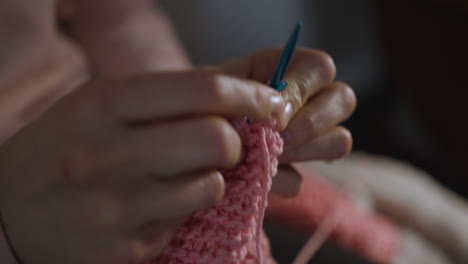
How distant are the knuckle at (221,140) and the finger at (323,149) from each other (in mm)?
133

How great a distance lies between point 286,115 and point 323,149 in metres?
0.10

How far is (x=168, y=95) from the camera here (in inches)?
10.9

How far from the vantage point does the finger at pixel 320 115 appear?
41 centimetres

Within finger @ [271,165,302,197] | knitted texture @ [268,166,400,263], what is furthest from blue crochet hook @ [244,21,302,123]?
knitted texture @ [268,166,400,263]

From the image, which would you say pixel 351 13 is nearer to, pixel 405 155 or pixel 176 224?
pixel 405 155

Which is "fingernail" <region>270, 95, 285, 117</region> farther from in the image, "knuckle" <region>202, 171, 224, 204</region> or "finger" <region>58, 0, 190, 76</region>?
"finger" <region>58, 0, 190, 76</region>

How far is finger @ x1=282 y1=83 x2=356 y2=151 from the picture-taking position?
0.41 m

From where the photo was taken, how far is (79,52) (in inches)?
28.0

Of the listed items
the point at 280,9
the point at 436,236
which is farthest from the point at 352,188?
the point at 280,9

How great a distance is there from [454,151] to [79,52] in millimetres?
989

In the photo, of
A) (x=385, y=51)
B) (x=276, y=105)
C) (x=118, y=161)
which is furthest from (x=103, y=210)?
(x=385, y=51)

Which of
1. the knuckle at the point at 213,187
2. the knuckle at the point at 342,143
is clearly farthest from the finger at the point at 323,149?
the knuckle at the point at 213,187

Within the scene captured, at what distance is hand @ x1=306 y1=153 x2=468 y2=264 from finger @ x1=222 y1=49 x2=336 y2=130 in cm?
32

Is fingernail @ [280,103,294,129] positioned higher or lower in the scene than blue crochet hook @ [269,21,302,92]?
lower
